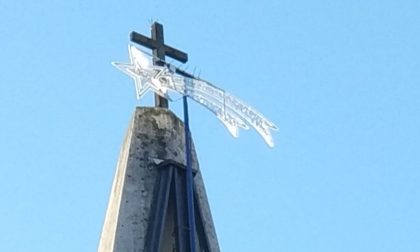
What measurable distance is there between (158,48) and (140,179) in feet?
8.39

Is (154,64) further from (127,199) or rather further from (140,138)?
(127,199)

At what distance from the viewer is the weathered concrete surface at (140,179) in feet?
52.3

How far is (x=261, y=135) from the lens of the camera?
58.1ft

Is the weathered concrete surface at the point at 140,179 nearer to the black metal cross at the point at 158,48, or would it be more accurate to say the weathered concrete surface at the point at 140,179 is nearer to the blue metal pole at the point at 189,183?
the blue metal pole at the point at 189,183

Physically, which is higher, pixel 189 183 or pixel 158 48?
pixel 158 48

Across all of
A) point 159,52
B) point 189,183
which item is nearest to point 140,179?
point 189,183

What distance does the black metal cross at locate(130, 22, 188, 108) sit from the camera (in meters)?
17.7

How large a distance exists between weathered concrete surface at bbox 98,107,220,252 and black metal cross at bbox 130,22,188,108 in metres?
0.26

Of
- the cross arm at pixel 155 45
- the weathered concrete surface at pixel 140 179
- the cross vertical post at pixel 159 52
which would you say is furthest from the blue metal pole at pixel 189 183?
the cross arm at pixel 155 45

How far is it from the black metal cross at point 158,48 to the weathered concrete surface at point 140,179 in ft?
0.85

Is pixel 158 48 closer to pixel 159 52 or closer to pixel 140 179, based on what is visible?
pixel 159 52

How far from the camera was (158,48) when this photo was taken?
1816 centimetres

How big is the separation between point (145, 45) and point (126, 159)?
223 cm

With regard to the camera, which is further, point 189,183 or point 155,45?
point 155,45
